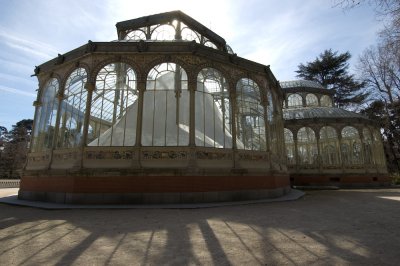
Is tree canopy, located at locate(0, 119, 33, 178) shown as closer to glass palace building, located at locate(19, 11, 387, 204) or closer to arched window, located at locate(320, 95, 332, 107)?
glass palace building, located at locate(19, 11, 387, 204)

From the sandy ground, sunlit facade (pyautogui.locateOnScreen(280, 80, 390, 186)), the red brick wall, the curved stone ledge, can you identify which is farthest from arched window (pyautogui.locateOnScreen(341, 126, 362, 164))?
the sandy ground

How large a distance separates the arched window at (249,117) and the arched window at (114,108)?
640cm

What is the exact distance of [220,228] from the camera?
7422mm

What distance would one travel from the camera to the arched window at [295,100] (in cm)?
3619

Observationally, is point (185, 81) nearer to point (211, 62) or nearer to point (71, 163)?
point (211, 62)

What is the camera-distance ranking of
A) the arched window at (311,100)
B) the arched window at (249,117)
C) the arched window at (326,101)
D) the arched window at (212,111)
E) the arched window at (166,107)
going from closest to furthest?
1. the arched window at (166,107)
2. the arched window at (212,111)
3. the arched window at (249,117)
4. the arched window at (311,100)
5. the arched window at (326,101)

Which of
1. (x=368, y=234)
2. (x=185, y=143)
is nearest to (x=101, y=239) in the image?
(x=368, y=234)

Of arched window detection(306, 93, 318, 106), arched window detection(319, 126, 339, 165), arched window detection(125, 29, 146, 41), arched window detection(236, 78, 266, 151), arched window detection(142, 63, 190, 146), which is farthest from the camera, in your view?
arched window detection(306, 93, 318, 106)

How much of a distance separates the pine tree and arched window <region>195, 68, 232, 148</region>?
120 feet

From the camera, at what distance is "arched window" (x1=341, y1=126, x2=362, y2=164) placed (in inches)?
1152

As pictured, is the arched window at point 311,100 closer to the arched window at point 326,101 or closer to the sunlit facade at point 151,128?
the arched window at point 326,101

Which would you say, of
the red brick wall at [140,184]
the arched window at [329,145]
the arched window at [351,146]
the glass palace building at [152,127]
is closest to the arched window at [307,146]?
the arched window at [329,145]

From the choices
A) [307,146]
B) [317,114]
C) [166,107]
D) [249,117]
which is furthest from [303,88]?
[166,107]

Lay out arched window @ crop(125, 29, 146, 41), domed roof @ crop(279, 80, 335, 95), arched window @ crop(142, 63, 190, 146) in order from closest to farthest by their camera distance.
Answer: arched window @ crop(142, 63, 190, 146) < arched window @ crop(125, 29, 146, 41) < domed roof @ crop(279, 80, 335, 95)
